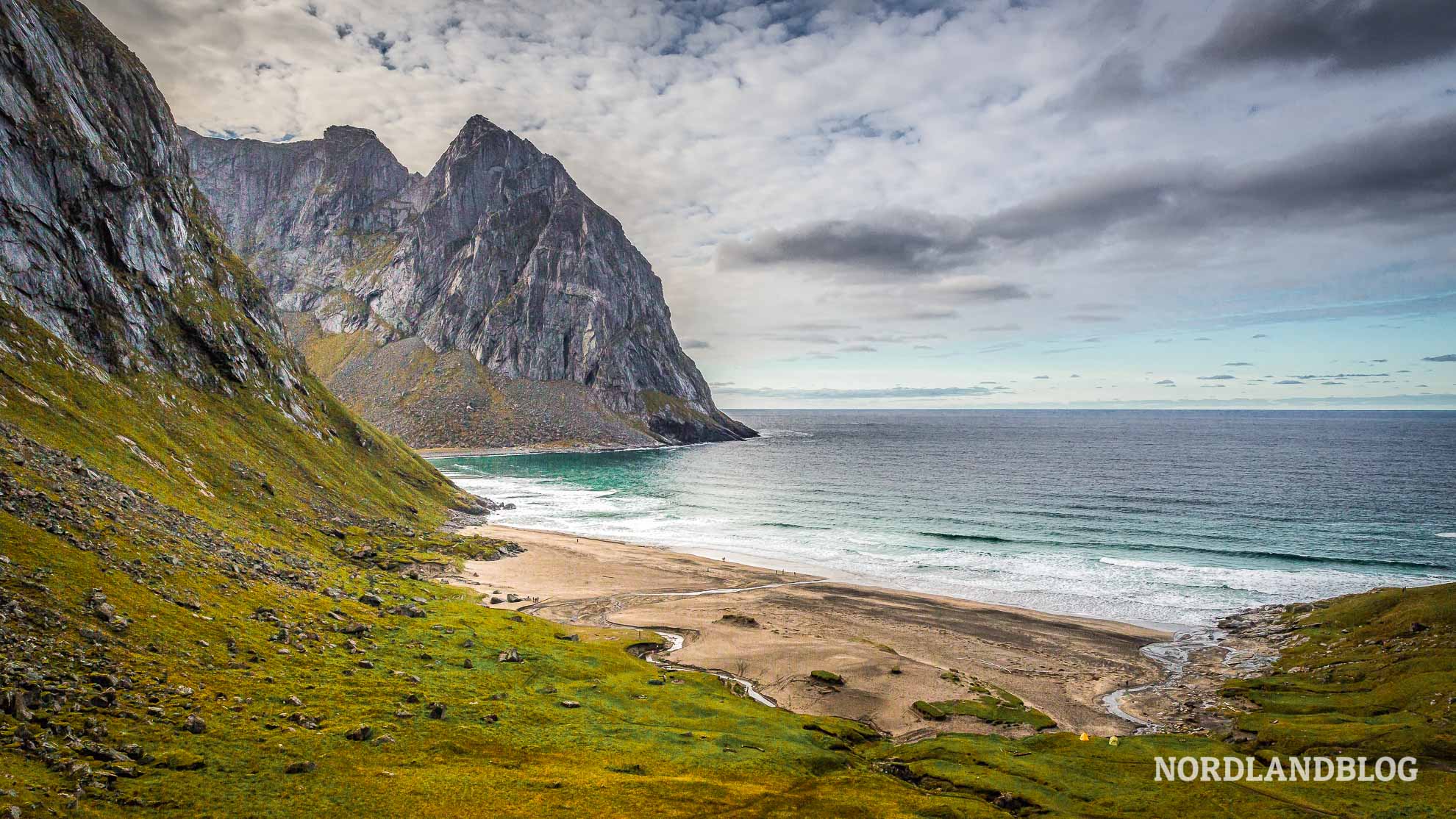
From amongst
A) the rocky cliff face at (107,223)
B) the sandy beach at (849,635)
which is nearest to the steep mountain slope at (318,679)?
the rocky cliff face at (107,223)

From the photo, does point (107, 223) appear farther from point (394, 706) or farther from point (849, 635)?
point (849, 635)

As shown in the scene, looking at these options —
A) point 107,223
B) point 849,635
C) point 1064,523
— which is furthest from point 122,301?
point 1064,523

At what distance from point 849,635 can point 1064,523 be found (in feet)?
207

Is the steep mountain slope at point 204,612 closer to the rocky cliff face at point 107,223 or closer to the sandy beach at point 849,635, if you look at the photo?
the rocky cliff face at point 107,223

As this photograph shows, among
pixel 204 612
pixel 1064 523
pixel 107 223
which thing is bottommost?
pixel 1064 523

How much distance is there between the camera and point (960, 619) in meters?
54.0

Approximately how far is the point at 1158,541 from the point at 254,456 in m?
106

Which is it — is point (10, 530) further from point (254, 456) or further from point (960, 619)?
point (960, 619)

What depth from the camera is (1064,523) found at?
96125 millimetres

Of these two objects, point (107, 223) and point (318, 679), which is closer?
point (318, 679)

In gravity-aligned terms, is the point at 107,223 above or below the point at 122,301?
above

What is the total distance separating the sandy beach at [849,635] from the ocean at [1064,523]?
27.2 ft

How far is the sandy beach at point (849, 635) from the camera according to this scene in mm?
35625

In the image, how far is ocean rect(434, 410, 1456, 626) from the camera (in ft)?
216
